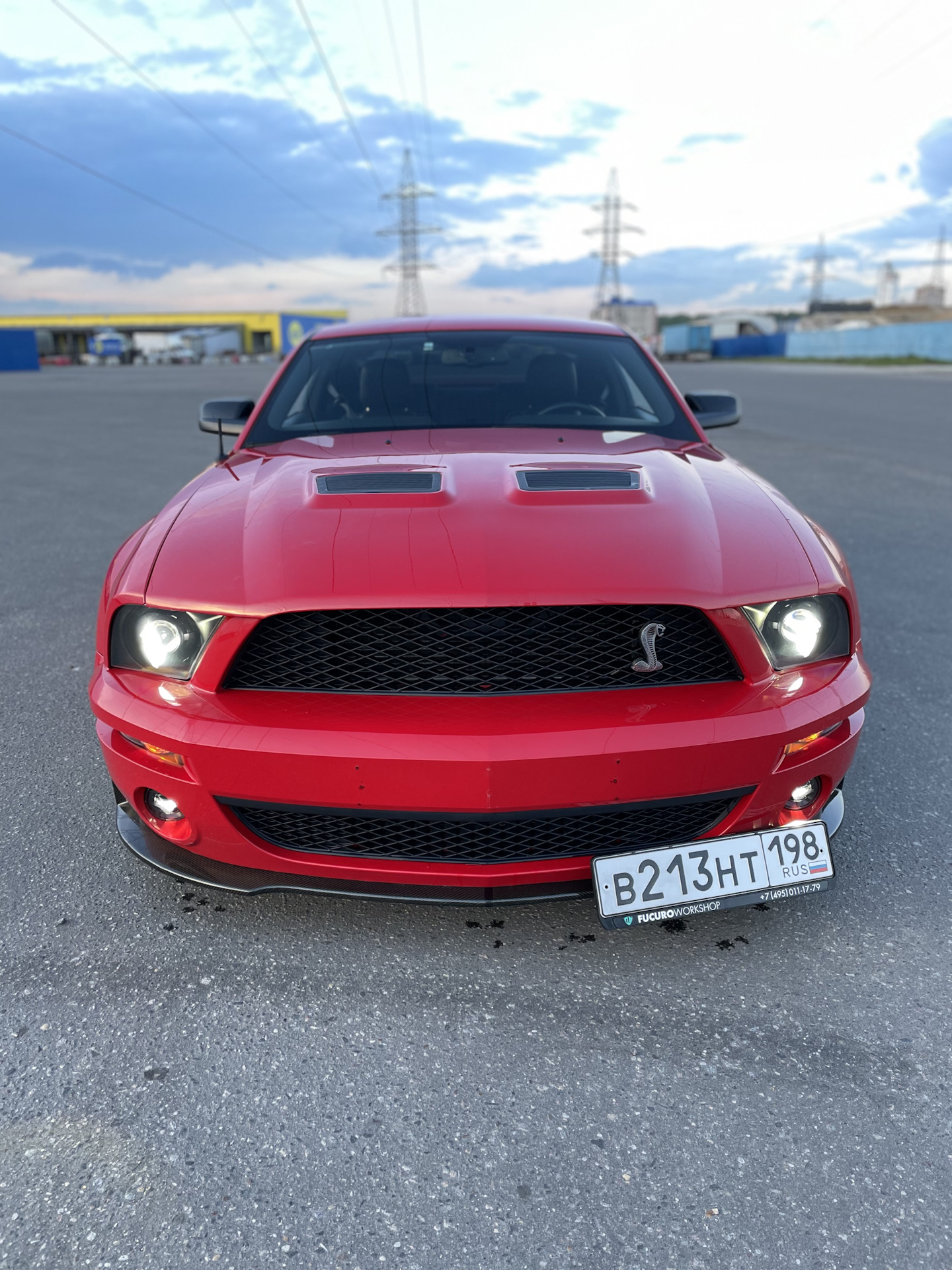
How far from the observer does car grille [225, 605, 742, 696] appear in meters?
1.91

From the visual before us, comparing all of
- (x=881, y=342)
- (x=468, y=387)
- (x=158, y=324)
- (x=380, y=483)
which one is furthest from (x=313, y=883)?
(x=158, y=324)

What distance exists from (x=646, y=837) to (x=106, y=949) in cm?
124

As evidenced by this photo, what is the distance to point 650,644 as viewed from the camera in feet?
6.20

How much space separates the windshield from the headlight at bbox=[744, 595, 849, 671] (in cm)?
118

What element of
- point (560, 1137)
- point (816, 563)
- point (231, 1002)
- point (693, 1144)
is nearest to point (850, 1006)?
point (693, 1144)

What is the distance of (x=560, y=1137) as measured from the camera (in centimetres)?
159

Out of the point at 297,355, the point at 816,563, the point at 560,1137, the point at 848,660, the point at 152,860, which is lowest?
the point at 560,1137

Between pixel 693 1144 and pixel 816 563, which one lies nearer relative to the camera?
pixel 693 1144

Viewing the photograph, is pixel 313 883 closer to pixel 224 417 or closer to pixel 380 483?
pixel 380 483

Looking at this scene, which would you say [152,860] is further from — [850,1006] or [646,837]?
[850,1006]

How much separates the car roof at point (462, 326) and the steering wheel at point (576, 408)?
52cm

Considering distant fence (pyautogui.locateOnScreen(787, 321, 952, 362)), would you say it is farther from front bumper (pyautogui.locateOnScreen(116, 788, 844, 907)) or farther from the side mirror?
front bumper (pyautogui.locateOnScreen(116, 788, 844, 907))

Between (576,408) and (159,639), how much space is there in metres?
1.78

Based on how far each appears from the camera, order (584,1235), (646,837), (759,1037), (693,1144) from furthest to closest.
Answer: (646,837) → (759,1037) → (693,1144) → (584,1235)
